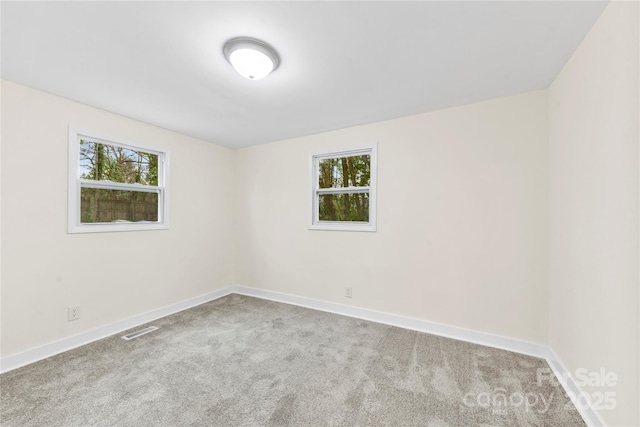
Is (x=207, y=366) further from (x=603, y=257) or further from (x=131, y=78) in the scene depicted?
(x=603, y=257)

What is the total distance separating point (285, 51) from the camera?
5.76 ft

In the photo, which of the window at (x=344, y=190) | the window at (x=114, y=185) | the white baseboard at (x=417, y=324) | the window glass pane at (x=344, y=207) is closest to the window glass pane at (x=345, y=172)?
the window at (x=344, y=190)

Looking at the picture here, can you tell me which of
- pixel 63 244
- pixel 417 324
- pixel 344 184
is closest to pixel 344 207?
pixel 344 184

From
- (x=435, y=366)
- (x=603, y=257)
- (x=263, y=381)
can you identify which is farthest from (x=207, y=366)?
(x=603, y=257)

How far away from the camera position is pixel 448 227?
8.86 feet

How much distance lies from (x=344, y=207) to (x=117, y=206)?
2.66 meters

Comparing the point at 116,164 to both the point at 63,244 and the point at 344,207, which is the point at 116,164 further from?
the point at 344,207

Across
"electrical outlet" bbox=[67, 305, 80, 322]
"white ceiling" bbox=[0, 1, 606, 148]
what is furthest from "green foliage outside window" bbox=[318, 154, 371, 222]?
"electrical outlet" bbox=[67, 305, 80, 322]

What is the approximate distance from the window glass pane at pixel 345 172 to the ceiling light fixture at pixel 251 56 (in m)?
1.74

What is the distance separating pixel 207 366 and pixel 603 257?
2.80 metres

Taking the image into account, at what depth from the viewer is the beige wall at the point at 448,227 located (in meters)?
2.36

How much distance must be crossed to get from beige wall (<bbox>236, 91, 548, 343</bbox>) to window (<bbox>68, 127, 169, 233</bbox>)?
5.62 feet

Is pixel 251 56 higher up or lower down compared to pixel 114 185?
higher up

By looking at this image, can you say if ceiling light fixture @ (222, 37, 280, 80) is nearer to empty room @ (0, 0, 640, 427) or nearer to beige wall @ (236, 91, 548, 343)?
empty room @ (0, 0, 640, 427)
